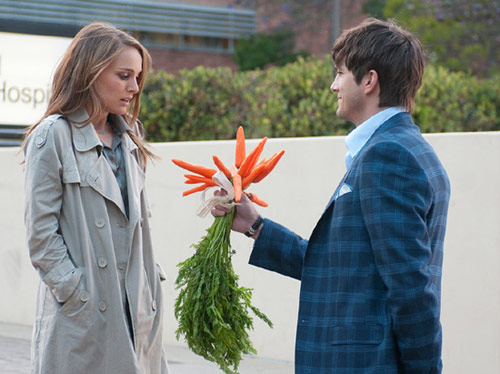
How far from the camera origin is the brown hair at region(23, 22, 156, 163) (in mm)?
3264

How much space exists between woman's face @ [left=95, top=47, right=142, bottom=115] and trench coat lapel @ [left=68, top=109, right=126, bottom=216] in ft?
0.42

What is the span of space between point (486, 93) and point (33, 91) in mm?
5984

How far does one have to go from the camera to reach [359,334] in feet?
7.89

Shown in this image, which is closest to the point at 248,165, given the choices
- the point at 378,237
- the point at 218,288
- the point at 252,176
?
the point at 252,176

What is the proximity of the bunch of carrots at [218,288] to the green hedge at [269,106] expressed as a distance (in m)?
6.51

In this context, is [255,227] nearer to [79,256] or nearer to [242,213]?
[242,213]

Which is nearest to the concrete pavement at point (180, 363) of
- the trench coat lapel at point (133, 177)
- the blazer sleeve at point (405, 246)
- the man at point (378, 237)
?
the trench coat lapel at point (133, 177)

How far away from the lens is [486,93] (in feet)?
36.1

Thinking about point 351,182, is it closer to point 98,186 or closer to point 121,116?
point 98,186

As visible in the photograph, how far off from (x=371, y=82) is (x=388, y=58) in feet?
0.30

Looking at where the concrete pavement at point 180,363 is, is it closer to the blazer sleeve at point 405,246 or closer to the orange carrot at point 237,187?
the orange carrot at point 237,187

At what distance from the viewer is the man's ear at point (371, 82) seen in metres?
2.57

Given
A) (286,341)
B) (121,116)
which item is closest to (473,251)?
(286,341)

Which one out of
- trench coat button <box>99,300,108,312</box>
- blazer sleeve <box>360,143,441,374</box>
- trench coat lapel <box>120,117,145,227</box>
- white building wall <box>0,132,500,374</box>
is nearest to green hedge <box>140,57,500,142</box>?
white building wall <box>0,132,500,374</box>
